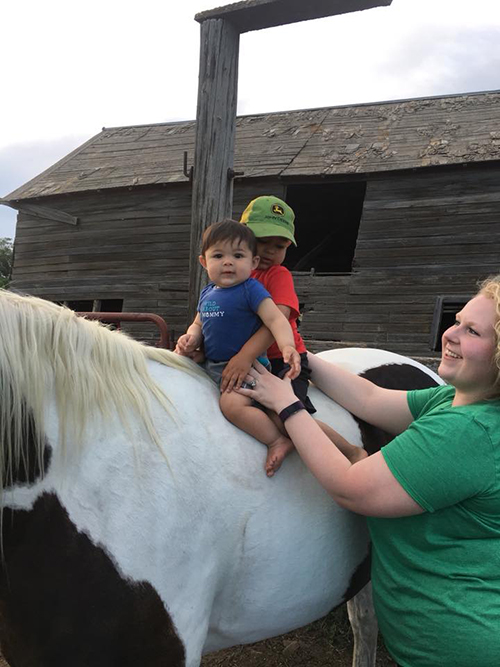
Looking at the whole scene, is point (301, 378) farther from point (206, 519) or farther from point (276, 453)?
point (206, 519)

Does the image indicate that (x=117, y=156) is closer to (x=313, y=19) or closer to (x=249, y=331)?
(x=313, y=19)

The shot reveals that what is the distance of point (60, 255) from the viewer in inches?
593

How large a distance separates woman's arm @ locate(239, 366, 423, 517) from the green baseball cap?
24.3 inches

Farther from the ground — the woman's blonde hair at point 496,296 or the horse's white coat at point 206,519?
the woman's blonde hair at point 496,296

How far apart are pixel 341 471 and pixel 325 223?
53.4 ft

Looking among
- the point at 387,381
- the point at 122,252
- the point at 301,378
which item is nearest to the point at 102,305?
the point at 122,252

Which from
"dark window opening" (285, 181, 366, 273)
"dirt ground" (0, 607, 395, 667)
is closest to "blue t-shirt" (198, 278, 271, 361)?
"dirt ground" (0, 607, 395, 667)

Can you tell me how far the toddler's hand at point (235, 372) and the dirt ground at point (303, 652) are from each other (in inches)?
84.5

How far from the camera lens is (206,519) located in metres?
1.49

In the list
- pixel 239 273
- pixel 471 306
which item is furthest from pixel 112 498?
pixel 471 306

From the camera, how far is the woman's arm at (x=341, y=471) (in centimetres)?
139

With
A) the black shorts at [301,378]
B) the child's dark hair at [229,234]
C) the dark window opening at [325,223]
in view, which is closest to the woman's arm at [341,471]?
the black shorts at [301,378]

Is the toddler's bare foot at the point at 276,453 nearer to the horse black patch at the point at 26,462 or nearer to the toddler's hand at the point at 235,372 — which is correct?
the toddler's hand at the point at 235,372

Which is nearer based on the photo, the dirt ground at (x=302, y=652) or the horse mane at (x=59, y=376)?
the horse mane at (x=59, y=376)
